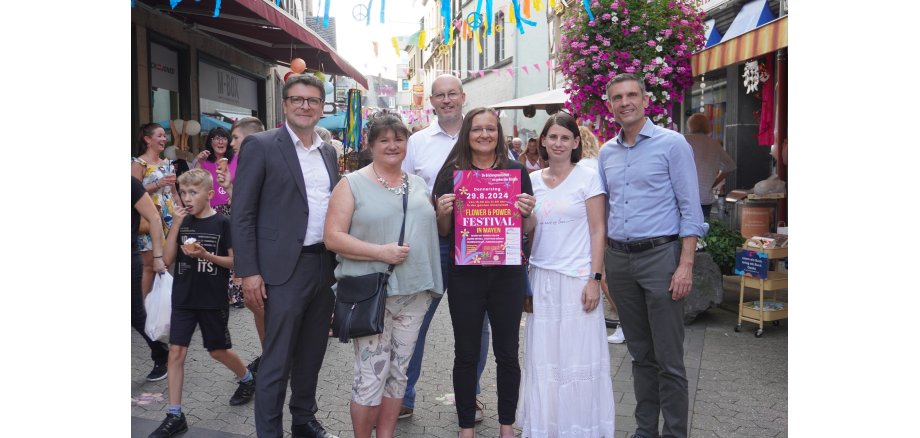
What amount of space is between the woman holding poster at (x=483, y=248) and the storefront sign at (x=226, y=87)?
1013 centimetres

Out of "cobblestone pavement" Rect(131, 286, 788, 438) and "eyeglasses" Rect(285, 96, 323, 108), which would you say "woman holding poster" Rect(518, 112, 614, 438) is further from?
"eyeglasses" Rect(285, 96, 323, 108)

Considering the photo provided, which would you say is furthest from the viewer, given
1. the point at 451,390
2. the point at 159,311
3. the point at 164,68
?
the point at 164,68

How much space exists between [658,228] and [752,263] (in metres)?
3.26

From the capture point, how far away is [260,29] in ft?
34.4

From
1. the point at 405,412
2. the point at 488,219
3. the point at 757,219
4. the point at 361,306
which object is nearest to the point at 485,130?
the point at 488,219

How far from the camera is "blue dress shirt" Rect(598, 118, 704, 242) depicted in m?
3.70

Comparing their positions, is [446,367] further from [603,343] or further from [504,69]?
[504,69]

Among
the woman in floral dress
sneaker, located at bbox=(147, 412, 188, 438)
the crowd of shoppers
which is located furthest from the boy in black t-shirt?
the woman in floral dress

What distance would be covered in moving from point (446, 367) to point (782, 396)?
2.46 meters

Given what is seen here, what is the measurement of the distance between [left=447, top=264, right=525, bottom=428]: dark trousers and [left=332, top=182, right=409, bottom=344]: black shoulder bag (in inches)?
18.6

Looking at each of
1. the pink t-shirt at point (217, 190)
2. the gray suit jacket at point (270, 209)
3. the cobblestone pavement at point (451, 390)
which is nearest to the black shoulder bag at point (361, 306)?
the gray suit jacket at point (270, 209)

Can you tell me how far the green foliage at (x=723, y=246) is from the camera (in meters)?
7.21

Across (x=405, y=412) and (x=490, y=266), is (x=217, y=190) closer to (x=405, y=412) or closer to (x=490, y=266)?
(x=405, y=412)

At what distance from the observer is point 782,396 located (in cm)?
479
